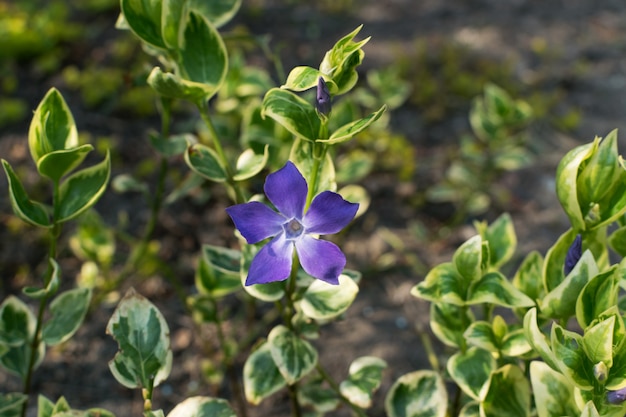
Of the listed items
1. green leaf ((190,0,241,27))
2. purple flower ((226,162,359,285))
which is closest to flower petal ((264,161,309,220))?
purple flower ((226,162,359,285))

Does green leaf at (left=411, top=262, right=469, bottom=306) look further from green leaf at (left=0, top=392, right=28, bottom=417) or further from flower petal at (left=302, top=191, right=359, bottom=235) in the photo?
green leaf at (left=0, top=392, right=28, bottom=417)

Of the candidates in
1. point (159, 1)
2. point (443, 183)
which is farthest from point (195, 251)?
point (159, 1)

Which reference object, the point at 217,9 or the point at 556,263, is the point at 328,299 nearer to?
the point at 556,263

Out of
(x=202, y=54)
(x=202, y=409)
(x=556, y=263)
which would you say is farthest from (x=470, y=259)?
(x=202, y=54)

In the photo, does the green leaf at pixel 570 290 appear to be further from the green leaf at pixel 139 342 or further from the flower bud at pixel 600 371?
the green leaf at pixel 139 342

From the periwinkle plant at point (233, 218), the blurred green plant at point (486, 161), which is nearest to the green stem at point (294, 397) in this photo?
the periwinkle plant at point (233, 218)

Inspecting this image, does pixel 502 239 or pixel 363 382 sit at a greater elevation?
pixel 502 239
